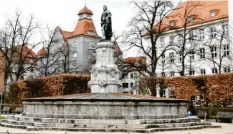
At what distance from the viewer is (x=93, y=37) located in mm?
86438

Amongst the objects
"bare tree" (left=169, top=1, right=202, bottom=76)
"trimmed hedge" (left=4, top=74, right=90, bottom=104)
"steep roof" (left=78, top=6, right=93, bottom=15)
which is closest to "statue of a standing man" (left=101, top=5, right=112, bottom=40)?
"trimmed hedge" (left=4, top=74, right=90, bottom=104)

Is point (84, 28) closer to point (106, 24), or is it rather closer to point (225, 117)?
point (106, 24)

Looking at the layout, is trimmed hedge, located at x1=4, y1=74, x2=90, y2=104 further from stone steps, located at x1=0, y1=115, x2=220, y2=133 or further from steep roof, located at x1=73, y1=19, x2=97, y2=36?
steep roof, located at x1=73, y1=19, x2=97, y2=36

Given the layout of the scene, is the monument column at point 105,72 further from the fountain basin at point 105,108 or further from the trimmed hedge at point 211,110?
the trimmed hedge at point 211,110

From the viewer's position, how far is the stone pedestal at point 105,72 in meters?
26.8

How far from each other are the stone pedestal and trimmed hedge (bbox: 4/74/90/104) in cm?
1441

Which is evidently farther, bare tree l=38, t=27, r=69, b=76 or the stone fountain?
bare tree l=38, t=27, r=69, b=76

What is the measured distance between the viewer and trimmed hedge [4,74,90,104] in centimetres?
4112

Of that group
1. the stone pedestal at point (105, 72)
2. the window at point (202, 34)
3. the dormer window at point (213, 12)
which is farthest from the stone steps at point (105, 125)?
the dormer window at point (213, 12)

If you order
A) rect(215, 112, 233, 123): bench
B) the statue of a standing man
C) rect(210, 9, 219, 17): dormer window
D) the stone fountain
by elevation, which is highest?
rect(210, 9, 219, 17): dormer window

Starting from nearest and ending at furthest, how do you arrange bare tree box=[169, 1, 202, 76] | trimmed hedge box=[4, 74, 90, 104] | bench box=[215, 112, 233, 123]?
1. bench box=[215, 112, 233, 123]
2. trimmed hedge box=[4, 74, 90, 104]
3. bare tree box=[169, 1, 202, 76]

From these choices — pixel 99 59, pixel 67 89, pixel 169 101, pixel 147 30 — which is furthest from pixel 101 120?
pixel 147 30

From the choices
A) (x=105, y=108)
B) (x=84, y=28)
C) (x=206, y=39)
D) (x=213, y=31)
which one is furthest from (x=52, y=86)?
(x=84, y=28)

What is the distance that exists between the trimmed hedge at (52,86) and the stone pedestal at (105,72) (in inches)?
567
